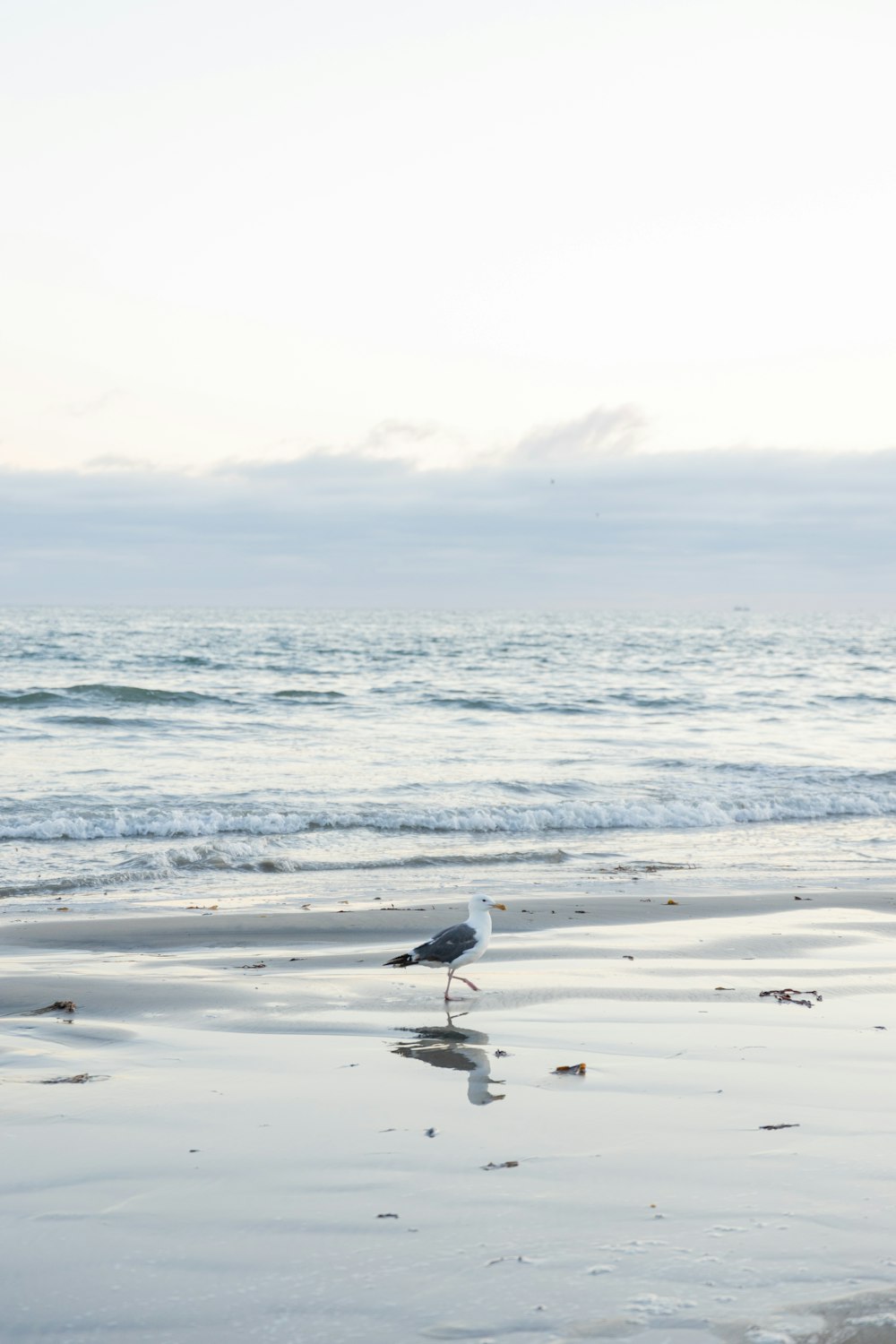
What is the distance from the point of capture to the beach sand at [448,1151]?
3.17 m

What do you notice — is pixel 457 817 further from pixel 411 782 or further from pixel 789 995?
pixel 789 995

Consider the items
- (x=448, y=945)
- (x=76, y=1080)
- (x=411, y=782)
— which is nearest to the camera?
(x=76, y=1080)

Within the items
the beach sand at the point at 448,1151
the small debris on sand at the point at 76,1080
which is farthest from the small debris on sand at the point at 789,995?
the small debris on sand at the point at 76,1080

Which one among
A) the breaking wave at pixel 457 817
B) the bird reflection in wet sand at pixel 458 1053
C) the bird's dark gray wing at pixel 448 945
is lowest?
the breaking wave at pixel 457 817

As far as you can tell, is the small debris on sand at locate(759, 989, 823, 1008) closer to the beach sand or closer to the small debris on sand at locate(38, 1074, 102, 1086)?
the beach sand

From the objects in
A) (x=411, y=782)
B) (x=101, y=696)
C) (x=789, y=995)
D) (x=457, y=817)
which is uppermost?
(x=101, y=696)

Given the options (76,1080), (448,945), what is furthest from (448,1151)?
(448,945)

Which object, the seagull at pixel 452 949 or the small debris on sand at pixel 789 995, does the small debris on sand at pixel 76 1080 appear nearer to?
A: the seagull at pixel 452 949

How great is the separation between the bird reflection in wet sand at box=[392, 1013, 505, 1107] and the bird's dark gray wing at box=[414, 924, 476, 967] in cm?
61

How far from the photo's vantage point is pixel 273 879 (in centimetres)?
1134

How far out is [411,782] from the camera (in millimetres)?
16984

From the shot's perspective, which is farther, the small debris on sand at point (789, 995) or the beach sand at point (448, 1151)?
the small debris on sand at point (789, 995)

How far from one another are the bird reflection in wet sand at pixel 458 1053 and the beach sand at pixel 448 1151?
2cm

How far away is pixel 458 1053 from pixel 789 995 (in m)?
2.18
